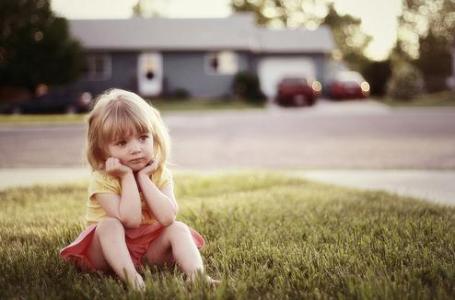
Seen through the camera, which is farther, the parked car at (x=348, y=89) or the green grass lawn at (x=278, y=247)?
the parked car at (x=348, y=89)

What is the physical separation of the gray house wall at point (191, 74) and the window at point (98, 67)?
3454mm

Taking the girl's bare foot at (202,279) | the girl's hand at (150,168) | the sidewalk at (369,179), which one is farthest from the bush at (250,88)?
the girl's bare foot at (202,279)

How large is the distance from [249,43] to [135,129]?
2989cm

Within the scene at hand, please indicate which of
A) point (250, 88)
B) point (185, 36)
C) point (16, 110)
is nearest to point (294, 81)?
point (250, 88)

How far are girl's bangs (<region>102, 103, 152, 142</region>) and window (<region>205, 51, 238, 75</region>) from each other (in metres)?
29.4

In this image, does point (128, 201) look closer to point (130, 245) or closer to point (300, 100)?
point (130, 245)

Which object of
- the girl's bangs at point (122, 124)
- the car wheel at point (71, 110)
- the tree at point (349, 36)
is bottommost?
the car wheel at point (71, 110)

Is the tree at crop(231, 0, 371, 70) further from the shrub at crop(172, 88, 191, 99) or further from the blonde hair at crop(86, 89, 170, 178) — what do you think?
the blonde hair at crop(86, 89, 170, 178)

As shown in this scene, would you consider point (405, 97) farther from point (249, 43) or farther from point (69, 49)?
point (69, 49)

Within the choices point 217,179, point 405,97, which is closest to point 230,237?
point 217,179

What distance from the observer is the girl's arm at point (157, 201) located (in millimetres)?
2807

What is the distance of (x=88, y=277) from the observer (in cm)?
276

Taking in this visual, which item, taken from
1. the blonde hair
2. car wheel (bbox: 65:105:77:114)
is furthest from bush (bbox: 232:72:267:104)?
the blonde hair

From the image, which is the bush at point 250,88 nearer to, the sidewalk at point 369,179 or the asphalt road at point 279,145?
the asphalt road at point 279,145
